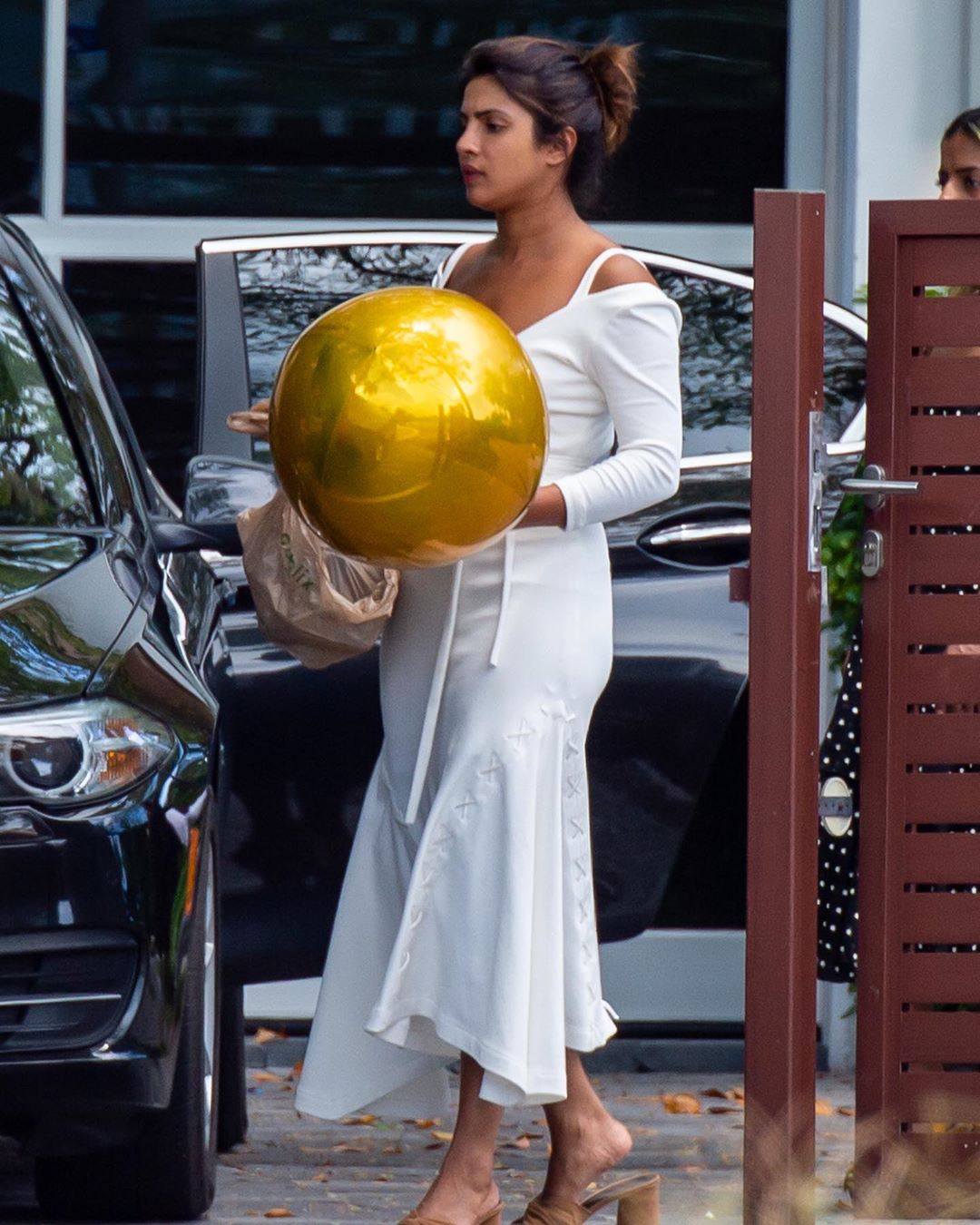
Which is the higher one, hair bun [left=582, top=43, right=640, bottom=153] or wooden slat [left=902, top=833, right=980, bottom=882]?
hair bun [left=582, top=43, right=640, bottom=153]

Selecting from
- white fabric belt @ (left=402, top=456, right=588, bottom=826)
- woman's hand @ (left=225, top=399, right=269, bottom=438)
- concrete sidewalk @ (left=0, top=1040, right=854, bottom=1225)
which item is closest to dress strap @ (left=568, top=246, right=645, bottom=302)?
white fabric belt @ (left=402, top=456, right=588, bottom=826)

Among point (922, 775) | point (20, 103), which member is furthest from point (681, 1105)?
point (20, 103)

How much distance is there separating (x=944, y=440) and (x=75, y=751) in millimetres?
1686

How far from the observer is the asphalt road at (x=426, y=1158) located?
4.53 metres

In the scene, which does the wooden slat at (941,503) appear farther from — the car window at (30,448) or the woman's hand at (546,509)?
the car window at (30,448)

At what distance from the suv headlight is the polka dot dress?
4.50ft

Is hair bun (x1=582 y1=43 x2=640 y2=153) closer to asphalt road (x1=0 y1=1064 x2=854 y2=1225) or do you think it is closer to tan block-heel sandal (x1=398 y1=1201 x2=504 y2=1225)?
tan block-heel sandal (x1=398 y1=1201 x2=504 y2=1225)

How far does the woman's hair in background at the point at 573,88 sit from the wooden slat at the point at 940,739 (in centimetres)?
116

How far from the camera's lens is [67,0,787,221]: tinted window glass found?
659 centimetres

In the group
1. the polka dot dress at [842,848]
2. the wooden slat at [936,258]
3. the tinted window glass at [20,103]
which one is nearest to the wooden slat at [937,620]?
the polka dot dress at [842,848]

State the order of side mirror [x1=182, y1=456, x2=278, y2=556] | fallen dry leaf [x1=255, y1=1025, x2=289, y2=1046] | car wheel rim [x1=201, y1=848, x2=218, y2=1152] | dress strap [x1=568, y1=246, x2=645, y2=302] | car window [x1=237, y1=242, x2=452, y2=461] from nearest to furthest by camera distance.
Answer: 1. dress strap [x1=568, y1=246, x2=645, y2=302]
2. car wheel rim [x1=201, y1=848, x2=218, y2=1152]
3. side mirror [x1=182, y1=456, x2=278, y2=556]
4. car window [x1=237, y1=242, x2=452, y2=461]
5. fallen dry leaf [x1=255, y1=1025, x2=289, y2=1046]

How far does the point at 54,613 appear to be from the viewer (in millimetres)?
3750

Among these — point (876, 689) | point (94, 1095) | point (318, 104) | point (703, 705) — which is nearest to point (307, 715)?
point (703, 705)

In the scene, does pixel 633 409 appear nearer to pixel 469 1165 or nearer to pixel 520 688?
pixel 520 688
